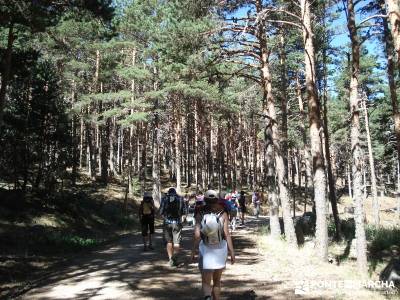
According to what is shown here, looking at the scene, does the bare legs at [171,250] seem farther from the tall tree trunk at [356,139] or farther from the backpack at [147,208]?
the tall tree trunk at [356,139]

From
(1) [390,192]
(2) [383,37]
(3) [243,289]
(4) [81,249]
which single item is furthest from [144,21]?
(1) [390,192]

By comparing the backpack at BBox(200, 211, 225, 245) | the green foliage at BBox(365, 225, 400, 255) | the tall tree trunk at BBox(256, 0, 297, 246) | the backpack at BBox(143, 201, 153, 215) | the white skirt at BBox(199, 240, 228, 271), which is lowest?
the green foliage at BBox(365, 225, 400, 255)

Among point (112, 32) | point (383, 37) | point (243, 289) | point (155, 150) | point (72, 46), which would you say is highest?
point (72, 46)

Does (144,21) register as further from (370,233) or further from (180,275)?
(180,275)

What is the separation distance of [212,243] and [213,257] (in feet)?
0.66

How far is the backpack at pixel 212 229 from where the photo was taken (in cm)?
623

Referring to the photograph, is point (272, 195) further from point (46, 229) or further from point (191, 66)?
point (46, 229)

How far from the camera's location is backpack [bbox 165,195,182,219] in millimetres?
11148

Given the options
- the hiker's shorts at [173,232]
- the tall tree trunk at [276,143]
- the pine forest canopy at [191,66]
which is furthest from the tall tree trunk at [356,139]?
the hiker's shorts at [173,232]

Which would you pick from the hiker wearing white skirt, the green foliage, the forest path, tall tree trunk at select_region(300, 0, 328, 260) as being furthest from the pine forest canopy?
the hiker wearing white skirt

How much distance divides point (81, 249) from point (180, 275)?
246 inches

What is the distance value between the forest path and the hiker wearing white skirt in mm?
2088

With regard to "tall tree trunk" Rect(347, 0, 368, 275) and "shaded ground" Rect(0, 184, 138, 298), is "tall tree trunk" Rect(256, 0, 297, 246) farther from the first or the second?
"shaded ground" Rect(0, 184, 138, 298)

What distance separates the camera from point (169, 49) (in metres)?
15.2
